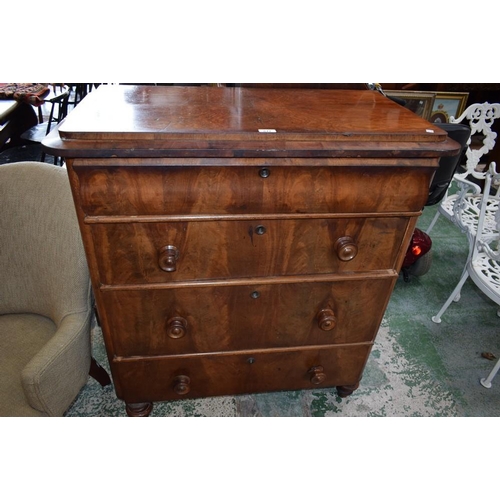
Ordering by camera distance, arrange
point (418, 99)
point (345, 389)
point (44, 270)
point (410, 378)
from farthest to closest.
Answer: point (418, 99)
point (410, 378)
point (345, 389)
point (44, 270)

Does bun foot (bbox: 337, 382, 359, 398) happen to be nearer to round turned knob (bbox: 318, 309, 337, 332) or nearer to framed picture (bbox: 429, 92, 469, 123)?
round turned knob (bbox: 318, 309, 337, 332)

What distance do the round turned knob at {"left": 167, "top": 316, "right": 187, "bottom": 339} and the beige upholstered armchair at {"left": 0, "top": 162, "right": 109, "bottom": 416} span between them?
0.33 m

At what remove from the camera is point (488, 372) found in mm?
2010

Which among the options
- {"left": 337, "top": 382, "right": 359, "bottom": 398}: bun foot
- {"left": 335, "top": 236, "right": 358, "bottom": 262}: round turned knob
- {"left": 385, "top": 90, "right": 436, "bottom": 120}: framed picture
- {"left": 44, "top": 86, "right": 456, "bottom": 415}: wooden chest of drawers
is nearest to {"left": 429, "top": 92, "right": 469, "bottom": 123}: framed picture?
{"left": 385, "top": 90, "right": 436, "bottom": 120}: framed picture

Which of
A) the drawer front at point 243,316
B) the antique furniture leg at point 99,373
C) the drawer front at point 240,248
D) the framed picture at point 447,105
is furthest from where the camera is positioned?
the framed picture at point 447,105

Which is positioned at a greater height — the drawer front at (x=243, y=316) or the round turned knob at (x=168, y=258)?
the round turned knob at (x=168, y=258)

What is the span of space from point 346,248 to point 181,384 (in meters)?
0.82

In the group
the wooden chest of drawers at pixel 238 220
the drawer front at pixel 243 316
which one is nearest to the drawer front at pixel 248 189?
the wooden chest of drawers at pixel 238 220

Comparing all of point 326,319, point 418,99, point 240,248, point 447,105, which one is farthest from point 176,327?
point 447,105

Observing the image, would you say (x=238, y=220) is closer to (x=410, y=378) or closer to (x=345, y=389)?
(x=345, y=389)

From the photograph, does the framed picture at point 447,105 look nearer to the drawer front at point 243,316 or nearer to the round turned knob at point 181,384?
the drawer front at point 243,316

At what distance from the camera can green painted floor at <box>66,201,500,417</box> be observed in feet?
5.86

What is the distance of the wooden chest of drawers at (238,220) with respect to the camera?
1004mm

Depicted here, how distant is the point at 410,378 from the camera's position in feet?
6.43
